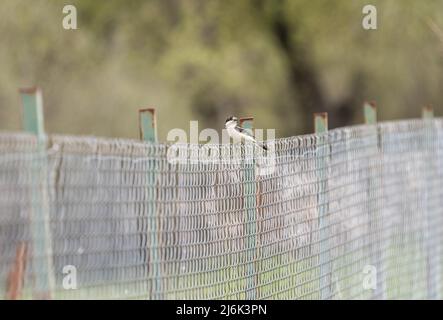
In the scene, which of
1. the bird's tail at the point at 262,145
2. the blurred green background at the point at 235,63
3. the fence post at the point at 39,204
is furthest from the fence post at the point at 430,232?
the blurred green background at the point at 235,63

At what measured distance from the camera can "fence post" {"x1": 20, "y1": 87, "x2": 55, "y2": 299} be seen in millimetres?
4992

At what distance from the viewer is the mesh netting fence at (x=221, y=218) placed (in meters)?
5.06

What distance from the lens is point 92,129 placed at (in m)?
29.8

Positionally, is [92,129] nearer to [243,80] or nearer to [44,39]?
[44,39]

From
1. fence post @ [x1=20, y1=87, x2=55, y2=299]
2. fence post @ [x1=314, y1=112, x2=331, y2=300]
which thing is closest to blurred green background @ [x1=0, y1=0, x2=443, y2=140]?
fence post @ [x1=314, y1=112, x2=331, y2=300]

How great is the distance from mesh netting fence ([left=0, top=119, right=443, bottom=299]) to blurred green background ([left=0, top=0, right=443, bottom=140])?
61.8 ft

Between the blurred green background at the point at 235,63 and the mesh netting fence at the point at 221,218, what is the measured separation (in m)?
18.8

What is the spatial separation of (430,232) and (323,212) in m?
3.48

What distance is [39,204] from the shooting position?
5.00m

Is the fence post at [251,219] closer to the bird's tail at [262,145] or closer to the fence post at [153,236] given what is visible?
the bird's tail at [262,145]

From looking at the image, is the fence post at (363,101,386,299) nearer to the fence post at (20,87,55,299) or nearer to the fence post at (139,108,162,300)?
the fence post at (139,108,162,300)
